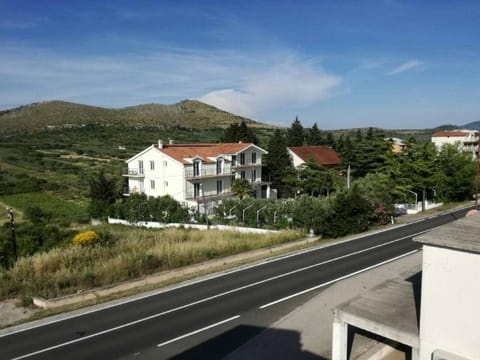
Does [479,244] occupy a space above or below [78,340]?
above

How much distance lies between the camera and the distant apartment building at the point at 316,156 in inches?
2200

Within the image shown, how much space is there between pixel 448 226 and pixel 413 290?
3.09m

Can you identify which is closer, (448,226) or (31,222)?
(448,226)

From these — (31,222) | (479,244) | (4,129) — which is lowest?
(31,222)

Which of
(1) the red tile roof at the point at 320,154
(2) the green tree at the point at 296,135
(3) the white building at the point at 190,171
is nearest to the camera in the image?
(3) the white building at the point at 190,171

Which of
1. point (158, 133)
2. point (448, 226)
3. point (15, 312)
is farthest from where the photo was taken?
point (158, 133)

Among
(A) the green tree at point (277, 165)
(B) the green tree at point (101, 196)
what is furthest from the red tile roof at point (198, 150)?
(B) the green tree at point (101, 196)

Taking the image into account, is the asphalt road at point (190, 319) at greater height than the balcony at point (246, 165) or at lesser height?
lesser

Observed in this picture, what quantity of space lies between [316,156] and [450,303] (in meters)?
53.0

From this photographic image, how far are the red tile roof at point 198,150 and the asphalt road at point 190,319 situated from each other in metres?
24.6

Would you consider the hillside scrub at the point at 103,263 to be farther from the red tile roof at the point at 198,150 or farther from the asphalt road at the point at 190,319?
the red tile roof at the point at 198,150

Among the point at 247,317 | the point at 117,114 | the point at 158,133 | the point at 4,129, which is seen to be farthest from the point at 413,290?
the point at 117,114

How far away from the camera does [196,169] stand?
43125 millimetres

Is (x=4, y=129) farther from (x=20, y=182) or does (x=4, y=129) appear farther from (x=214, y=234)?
(x=214, y=234)
